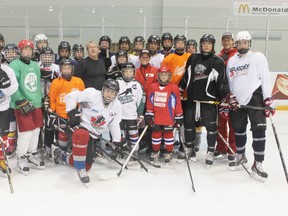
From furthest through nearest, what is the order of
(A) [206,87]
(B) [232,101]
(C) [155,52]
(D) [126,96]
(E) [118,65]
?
(C) [155,52] → (E) [118,65] → (D) [126,96] → (A) [206,87] → (B) [232,101]

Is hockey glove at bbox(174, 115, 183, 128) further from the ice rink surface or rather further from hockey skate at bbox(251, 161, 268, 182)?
hockey skate at bbox(251, 161, 268, 182)

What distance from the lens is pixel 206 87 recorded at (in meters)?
2.97

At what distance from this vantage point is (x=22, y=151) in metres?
2.81

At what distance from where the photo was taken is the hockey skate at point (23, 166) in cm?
276

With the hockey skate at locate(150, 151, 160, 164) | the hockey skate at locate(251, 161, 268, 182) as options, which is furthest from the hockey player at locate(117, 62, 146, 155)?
the hockey skate at locate(251, 161, 268, 182)

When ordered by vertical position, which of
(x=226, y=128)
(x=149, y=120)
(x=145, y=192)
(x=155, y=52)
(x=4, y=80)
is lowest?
(x=145, y=192)

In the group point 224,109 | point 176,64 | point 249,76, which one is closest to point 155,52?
point 176,64

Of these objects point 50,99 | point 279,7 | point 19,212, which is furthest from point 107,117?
point 279,7

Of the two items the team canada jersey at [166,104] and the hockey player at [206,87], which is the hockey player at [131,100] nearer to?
the team canada jersey at [166,104]

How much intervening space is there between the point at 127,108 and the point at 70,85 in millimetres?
561

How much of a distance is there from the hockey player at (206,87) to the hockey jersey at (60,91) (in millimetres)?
1013

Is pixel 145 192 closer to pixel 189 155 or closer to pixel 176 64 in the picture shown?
pixel 189 155

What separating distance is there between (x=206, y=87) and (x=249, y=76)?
38cm

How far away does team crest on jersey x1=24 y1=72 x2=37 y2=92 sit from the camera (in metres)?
2.81
